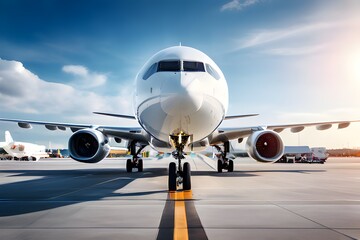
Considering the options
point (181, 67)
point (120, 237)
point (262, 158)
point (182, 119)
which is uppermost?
point (181, 67)

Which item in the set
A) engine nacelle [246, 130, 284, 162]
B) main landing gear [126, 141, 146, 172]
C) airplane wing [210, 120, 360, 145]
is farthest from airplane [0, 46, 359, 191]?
main landing gear [126, 141, 146, 172]

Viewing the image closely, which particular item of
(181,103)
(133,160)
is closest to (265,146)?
A: (133,160)

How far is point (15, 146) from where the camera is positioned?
50.2m

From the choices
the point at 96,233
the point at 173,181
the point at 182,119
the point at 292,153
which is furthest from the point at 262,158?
the point at 292,153

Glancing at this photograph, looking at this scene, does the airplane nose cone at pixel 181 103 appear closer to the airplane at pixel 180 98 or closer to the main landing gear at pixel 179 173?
the airplane at pixel 180 98

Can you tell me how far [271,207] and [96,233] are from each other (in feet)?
10.2

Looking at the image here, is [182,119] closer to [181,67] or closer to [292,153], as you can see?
[181,67]

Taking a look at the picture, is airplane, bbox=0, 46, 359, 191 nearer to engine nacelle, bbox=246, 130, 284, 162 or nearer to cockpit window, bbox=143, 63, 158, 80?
cockpit window, bbox=143, 63, 158, 80

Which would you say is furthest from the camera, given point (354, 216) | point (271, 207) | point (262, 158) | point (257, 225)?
point (262, 158)

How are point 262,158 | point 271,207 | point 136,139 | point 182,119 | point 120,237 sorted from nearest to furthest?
1. point 120,237
2. point 271,207
3. point 182,119
4. point 262,158
5. point 136,139

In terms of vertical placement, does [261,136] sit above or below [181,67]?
below

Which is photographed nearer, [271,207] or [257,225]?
[257,225]

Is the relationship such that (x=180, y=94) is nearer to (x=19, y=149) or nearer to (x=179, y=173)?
(x=179, y=173)

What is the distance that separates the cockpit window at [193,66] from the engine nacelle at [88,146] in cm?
600
